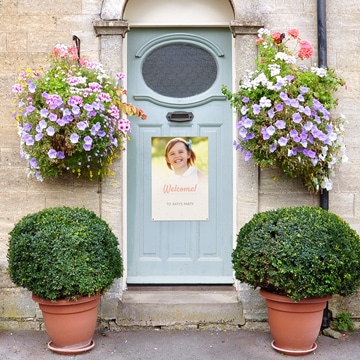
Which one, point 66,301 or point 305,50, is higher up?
point 305,50

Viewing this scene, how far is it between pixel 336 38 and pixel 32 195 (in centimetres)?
343

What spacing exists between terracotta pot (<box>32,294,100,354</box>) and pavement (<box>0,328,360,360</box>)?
86 mm

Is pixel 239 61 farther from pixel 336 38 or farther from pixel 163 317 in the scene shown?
pixel 163 317

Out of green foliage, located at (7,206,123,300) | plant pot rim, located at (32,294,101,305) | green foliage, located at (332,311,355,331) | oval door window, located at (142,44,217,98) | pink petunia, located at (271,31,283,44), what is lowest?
green foliage, located at (332,311,355,331)

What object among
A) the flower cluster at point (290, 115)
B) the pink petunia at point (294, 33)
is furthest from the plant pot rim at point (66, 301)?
the pink petunia at point (294, 33)

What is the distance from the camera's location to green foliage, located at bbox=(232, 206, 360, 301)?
15.3 feet

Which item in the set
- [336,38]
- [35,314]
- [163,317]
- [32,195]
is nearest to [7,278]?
[35,314]

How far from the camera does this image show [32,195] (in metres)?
5.71

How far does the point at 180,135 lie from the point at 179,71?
0.68 m

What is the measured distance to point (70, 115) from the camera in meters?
5.06

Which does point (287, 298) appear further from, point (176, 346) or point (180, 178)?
point (180, 178)

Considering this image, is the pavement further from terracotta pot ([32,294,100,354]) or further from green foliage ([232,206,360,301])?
green foliage ([232,206,360,301])

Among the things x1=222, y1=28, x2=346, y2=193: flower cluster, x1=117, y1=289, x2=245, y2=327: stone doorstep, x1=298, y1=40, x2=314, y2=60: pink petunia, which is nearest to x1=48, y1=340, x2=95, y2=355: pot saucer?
x1=117, y1=289, x2=245, y2=327: stone doorstep

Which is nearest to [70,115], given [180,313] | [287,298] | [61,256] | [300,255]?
[61,256]
